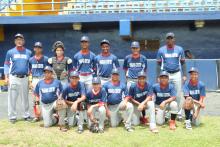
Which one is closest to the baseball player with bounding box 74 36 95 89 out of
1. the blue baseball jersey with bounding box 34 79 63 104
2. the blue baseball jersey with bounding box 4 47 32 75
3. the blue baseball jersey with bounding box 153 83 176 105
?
the blue baseball jersey with bounding box 34 79 63 104

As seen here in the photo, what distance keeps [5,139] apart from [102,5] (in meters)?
10.5

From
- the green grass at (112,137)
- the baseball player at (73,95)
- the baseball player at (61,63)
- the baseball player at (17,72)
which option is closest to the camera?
the green grass at (112,137)

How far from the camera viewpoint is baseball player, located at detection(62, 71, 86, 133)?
26.7 ft

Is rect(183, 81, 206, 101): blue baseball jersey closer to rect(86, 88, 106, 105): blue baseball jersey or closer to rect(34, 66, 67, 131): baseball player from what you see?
rect(86, 88, 106, 105): blue baseball jersey

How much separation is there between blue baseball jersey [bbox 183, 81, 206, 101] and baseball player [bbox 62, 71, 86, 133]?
7.38ft

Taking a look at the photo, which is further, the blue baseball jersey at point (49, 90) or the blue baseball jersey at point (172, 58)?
the blue baseball jersey at point (172, 58)

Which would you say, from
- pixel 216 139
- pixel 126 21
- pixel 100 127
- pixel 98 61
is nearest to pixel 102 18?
pixel 126 21

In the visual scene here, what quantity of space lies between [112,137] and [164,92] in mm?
1680

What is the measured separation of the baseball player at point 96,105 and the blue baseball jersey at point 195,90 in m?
1.82

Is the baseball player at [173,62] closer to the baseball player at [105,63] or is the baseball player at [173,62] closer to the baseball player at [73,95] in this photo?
the baseball player at [105,63]

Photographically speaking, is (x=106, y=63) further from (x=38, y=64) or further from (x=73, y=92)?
(x=38, y=64)

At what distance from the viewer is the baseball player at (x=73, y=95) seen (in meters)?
8.12

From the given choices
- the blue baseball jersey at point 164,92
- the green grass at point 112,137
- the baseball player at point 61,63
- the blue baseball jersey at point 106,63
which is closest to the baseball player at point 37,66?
the baseball player at point 61,63

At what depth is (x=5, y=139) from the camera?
7.45m
